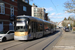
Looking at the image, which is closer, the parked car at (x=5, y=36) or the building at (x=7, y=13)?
the parked car at (x=5, y=36)

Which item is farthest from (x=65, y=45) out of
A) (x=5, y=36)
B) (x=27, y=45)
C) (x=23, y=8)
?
(x=23, y=8)

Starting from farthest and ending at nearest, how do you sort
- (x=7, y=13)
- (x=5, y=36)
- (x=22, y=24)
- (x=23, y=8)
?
1. (x=23, y=8)
2. (x=7, y=13)
3. (x=5, y=36)
4. (x=22, y=24)

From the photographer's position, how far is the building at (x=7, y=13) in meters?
23.0

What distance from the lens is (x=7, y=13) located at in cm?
2439

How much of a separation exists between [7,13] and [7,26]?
105 inches

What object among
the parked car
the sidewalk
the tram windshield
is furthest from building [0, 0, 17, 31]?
the sidewalk

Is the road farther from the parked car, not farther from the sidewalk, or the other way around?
the parked car

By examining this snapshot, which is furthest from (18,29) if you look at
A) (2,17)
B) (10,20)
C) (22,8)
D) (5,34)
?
(22,8)

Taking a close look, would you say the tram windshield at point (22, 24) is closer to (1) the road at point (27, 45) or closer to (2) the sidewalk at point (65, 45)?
(1) the road at point (27, 45)

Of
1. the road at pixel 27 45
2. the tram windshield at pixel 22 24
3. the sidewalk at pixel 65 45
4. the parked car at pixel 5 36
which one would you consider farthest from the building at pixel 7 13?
the sidewalk at pixel 65 45

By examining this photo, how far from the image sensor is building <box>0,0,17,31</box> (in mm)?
23047

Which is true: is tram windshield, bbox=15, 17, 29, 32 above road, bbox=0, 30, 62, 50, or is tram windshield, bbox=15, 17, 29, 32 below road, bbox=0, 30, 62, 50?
above

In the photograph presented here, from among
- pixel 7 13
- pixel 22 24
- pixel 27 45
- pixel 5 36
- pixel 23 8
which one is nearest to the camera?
pixel 27 45

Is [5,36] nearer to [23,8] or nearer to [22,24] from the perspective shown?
[22,24]
